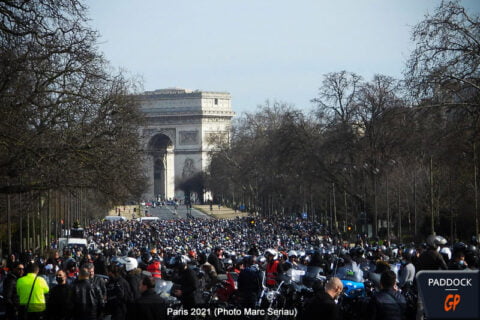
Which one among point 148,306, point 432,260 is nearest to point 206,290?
point 432,260

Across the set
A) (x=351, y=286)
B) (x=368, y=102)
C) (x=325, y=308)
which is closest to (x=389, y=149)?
(x=368, y=102)

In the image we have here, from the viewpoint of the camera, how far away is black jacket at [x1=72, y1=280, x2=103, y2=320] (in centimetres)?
1484

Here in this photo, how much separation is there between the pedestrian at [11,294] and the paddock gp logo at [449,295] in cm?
1054

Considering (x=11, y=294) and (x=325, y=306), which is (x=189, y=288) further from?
(x=325, y=306)

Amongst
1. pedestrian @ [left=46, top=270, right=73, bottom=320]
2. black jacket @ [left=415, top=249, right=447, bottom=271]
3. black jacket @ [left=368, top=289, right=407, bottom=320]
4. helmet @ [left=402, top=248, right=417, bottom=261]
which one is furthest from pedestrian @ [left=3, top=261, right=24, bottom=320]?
black jacket @ [left=368, top=289, right=407, bottom=320]

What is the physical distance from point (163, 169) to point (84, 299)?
156937mm

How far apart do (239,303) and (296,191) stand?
67957mm

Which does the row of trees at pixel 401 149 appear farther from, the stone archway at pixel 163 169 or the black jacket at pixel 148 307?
the stone archway at pixel 163 169

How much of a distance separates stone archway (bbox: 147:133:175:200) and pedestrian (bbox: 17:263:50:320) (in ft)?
478

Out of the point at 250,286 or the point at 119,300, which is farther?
the point at 250,286

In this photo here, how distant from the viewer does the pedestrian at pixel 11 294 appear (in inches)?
685

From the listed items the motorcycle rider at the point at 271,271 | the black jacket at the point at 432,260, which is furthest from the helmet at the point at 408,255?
the motorcycle rider at the point at 271,271

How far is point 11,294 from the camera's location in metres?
17.6

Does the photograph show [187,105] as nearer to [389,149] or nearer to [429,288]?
[389,149]
